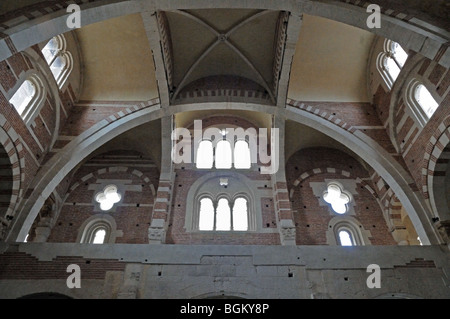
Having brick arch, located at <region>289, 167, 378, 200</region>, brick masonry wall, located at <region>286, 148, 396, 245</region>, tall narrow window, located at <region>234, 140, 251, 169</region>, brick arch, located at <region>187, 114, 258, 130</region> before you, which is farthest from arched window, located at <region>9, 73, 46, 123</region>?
brick arch, located at <region>289, 167, 378, 200</region>

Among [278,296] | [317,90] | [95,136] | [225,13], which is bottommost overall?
[278,296]

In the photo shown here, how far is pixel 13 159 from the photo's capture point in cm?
923

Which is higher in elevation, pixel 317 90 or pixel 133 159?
pixel 317 90

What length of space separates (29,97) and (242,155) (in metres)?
7.79

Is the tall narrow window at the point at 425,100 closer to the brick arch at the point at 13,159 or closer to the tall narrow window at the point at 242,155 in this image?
the tall narrow window at the point at 242,155

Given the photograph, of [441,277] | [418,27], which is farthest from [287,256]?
[418,27]

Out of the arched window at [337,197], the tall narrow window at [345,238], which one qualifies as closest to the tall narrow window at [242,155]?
the arched window at [337,197]

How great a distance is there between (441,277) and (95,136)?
10887mm

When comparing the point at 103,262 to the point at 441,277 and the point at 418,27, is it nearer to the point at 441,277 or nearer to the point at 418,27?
the point at 441,277

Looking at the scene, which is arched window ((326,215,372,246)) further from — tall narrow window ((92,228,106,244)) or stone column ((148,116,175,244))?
tall narrow window ((92,228,106,244))

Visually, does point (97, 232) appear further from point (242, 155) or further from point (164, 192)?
point (242, 155)

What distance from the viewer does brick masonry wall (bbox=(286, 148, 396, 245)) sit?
11812mm

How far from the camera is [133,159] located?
14.2 meters

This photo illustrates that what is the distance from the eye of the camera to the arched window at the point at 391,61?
10773 mm
